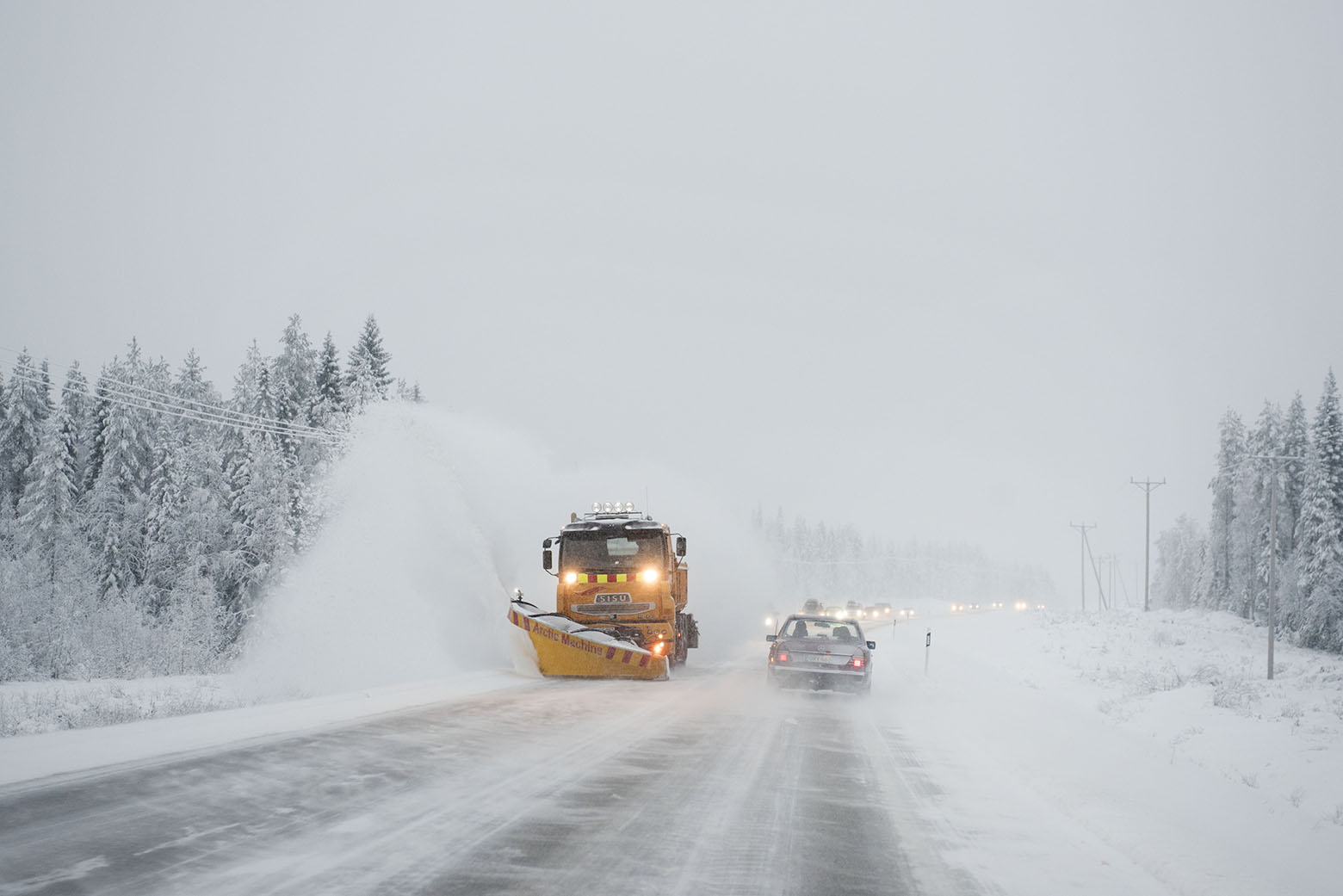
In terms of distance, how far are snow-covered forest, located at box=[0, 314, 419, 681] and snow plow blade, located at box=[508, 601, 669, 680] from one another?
74.2 ft

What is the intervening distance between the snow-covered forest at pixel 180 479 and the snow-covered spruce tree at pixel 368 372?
0.10 metres

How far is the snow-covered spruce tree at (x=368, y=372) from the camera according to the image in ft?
164

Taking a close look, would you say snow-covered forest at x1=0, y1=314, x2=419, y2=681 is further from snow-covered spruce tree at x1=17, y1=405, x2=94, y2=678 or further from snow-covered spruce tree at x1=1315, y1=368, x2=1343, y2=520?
snow-covered spruce tree at x1=1315, y1=368, x2=1343, y2=520

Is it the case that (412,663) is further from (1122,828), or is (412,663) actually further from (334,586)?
(1122,828)

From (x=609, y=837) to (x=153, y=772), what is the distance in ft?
14.3

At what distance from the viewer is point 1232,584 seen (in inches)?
3378

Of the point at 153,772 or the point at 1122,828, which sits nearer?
the point at 1122,828

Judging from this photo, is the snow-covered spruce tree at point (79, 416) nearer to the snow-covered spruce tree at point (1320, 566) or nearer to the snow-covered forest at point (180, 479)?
the snow-covered forest at point (180, 479)

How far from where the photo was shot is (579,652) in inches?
776

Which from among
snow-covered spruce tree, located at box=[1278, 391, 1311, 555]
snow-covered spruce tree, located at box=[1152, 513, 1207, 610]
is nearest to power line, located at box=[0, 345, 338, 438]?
snow-covered spruce tree, located at box=[1278, 391, 1311, 555]

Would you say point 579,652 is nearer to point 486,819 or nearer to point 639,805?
point 639,805

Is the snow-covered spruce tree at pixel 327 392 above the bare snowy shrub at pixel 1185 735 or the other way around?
above

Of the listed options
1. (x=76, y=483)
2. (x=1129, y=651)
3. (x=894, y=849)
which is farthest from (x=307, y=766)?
(x=76, y=483)

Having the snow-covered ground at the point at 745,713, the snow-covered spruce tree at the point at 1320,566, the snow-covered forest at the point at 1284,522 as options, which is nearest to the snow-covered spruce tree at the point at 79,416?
the snow-covered ground at the point at 745,713
